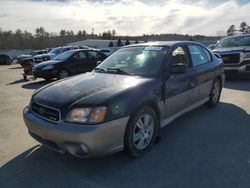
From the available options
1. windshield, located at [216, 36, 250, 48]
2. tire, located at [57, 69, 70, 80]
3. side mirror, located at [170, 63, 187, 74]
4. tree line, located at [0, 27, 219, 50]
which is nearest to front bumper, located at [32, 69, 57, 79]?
tire, located at [57, 69, 70, 80]

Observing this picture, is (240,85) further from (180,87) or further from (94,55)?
(94,55)

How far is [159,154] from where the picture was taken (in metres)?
4.03

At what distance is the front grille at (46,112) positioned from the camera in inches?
138

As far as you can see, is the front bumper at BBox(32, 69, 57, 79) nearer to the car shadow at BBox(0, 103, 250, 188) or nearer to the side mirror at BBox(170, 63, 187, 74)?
the car shadow at BBox(0, 103, 250, 188)

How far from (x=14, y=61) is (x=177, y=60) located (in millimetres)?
37921

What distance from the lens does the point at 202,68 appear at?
18.5ft

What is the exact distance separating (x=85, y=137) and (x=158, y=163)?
1.14 m

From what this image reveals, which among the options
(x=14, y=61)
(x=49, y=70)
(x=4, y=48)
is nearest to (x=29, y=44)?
(x=4, y=48)

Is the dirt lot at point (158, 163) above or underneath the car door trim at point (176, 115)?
underneath

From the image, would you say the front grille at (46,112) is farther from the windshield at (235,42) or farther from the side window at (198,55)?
the windshield at (235,42)

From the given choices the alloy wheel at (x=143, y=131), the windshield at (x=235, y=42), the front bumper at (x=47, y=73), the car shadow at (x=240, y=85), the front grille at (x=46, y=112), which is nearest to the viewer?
the front grille at (x=46, y=112)

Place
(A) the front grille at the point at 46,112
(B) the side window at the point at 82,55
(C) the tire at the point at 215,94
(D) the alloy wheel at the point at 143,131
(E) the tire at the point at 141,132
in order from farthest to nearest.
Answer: (B) the side window at the point at 82,55 → (C) the tire at the point at 215,94 → (D) the alloy wheel at the point at 143,131 → (E) the tire at the point at 141,132 → (A) the front grille at the point at 46,112

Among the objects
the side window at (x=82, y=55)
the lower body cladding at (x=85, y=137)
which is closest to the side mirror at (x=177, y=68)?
the lower body cladding at (x=85, y=137)

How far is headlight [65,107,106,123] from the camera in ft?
11.0
